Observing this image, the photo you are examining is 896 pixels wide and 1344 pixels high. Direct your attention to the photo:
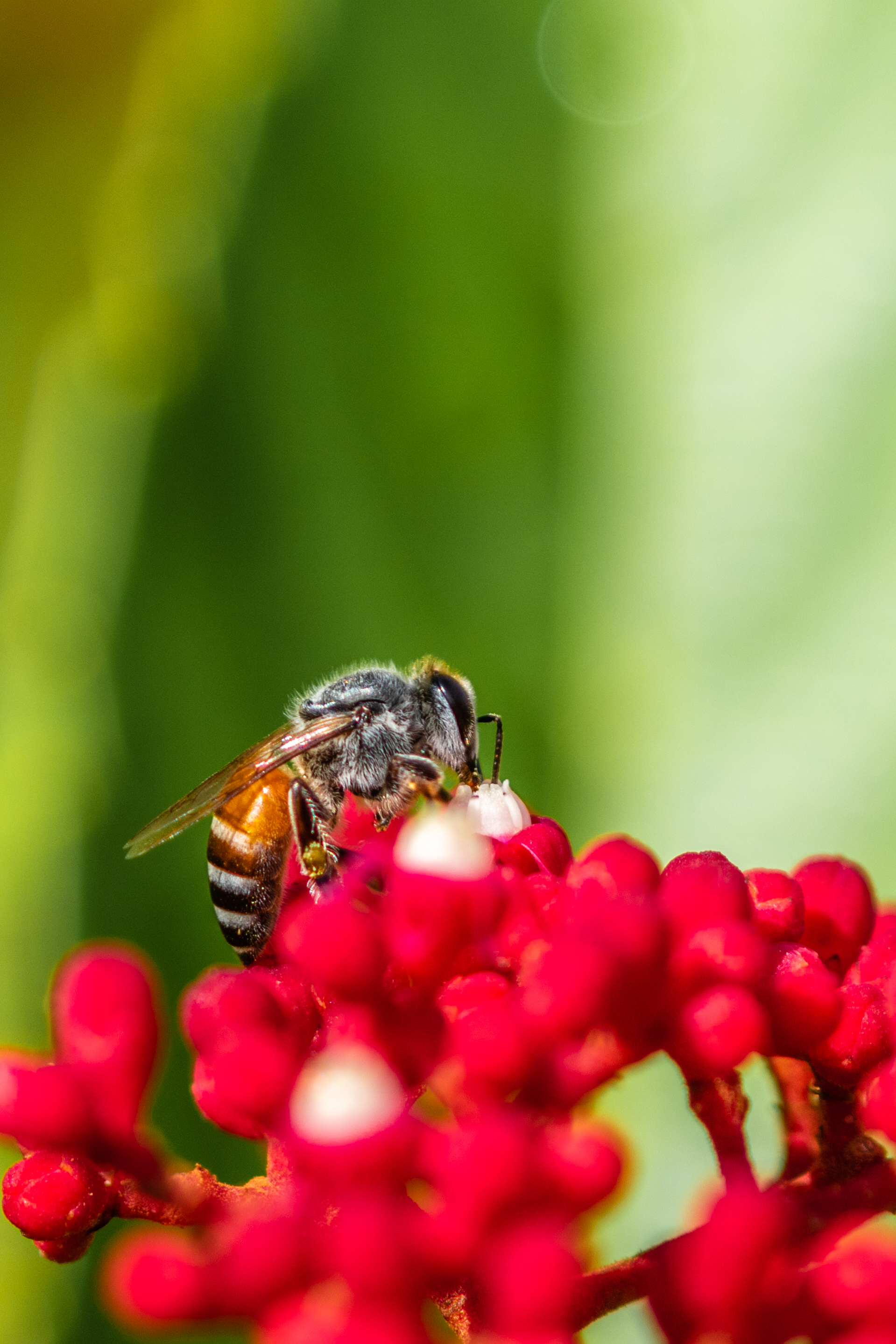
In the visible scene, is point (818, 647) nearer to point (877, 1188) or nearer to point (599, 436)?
point (599, 436)

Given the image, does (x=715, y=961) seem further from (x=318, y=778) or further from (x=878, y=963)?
(x=318, y=778)

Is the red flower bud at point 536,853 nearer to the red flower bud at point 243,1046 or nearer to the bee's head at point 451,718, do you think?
the red flower bud at point 243,1046

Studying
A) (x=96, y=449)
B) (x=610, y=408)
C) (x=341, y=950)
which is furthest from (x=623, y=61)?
(x=341, y=950)

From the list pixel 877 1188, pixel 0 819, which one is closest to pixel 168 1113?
pixel 0 819

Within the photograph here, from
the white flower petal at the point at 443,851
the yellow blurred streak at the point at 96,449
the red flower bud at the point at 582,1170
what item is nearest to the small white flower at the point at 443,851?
the white flower petal at the point at 443,851

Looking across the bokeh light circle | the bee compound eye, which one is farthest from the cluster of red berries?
the bokeh light circle
